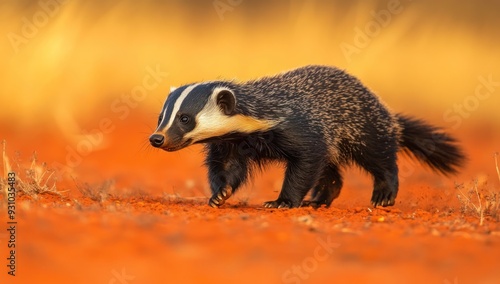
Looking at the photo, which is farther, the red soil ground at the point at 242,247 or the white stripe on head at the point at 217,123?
the white stripe on head at the point at 217,123

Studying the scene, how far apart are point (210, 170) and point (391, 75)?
12065 millimetres

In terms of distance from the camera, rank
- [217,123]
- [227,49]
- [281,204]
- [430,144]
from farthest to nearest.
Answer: [227,49]
[430,144]
[281,204]
[217,123]

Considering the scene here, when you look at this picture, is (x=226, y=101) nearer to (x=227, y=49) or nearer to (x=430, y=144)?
(x=430, y=144)

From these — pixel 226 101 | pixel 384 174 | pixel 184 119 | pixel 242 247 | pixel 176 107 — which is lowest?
pixel 242 247

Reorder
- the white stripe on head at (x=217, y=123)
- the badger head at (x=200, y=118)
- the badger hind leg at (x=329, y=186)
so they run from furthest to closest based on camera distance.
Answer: the badger hind leg at (x=329, y=186) < the white stripe on head at (x=217, y=123) < the badger head at (x=200, y=118)

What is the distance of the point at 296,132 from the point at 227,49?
1102 centimetres

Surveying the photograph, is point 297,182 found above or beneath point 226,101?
beneath

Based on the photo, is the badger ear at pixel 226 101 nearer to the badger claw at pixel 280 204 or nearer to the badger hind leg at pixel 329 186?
the badger claw at pixel 280 204

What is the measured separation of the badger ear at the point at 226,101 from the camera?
28.0 ft

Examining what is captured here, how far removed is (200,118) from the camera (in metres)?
8.43

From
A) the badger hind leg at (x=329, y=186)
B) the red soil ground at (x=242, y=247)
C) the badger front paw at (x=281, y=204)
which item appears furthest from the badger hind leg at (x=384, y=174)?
the red soil ground at (x=242, y=247)

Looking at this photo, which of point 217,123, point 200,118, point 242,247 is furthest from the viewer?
point 217,123

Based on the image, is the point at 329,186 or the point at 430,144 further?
the point at 430,144

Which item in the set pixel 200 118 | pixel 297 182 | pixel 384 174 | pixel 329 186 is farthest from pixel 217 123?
pixel 384 174
